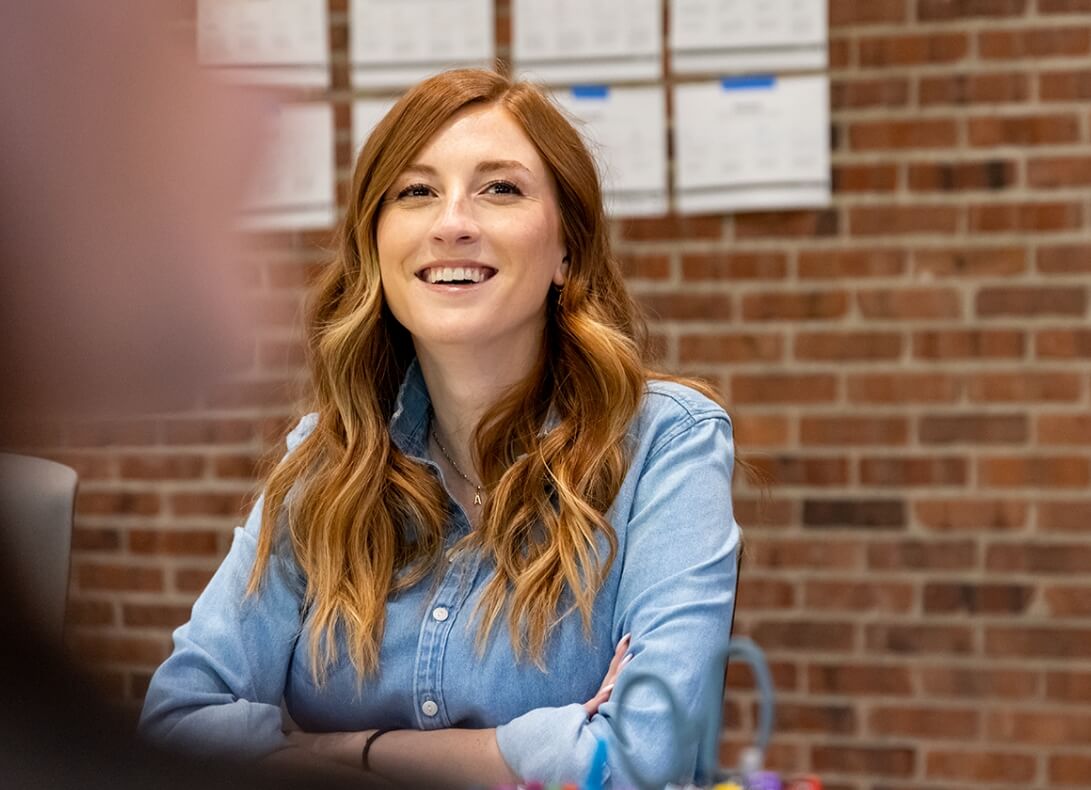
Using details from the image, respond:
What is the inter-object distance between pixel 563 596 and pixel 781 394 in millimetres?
1176

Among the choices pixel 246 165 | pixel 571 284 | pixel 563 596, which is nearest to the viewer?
pixel 246 165

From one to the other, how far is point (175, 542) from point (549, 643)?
1.52m

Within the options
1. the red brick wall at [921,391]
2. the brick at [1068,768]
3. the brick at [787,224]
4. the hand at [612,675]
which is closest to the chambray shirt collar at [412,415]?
the hand at [612,675]

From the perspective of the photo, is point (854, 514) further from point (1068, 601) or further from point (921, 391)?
point (1068, 601)

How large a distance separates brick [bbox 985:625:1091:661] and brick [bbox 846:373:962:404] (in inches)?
17.5

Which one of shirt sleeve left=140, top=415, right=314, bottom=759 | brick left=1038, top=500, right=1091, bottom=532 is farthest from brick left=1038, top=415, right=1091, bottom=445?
shirt sleeve left=140, top=415, right=314, bottom=759

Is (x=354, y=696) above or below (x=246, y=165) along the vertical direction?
below

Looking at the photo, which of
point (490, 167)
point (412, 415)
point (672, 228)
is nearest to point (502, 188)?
point (490, 167)

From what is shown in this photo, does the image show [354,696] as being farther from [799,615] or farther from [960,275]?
[960,275]

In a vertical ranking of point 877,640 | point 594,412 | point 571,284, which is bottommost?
point 877,640

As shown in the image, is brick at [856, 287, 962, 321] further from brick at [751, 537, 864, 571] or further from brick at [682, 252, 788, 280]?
brick at [751, 537, 864, 571]

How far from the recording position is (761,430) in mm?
2572

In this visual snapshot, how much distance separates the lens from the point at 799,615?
256 centimetres

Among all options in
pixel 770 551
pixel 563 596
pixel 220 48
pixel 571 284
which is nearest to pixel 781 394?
pixel 770 551
